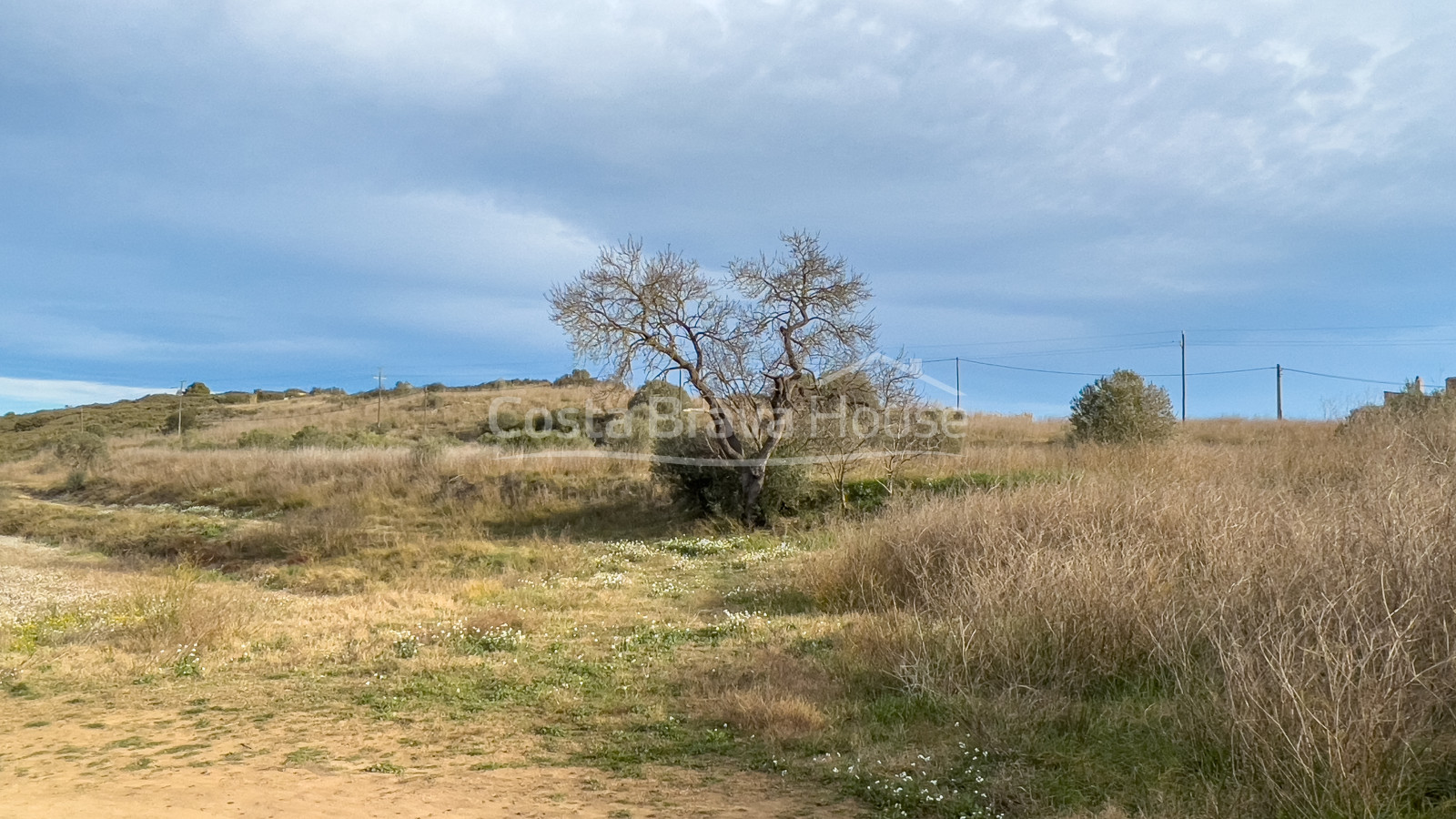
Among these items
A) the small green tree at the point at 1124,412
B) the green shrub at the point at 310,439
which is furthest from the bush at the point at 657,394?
the green shrub at the point at 310,439

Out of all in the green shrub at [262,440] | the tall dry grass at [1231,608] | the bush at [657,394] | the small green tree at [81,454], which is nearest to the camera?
the tall dry grass at [1231,608]

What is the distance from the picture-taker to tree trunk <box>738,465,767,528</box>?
2072 centimetres

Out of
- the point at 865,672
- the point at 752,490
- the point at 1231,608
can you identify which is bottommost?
the point at 865,672

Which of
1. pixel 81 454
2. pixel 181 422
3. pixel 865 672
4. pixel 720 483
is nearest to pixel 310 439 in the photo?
pixel 81 454

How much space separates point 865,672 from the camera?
24.0ft

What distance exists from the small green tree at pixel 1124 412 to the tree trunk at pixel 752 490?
8.49 metres

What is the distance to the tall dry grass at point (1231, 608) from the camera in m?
4.38

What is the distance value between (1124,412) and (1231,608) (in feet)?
58.2

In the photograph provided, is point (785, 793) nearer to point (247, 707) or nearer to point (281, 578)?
point (247, 707)

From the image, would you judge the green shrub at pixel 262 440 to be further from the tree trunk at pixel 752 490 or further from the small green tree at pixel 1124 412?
the small green tree at pixel 1124 412

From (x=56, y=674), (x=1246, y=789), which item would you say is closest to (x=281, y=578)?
(x=56, y=674)

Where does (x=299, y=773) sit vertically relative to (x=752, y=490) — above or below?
below

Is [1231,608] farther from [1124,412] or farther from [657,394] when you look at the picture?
[657,394]

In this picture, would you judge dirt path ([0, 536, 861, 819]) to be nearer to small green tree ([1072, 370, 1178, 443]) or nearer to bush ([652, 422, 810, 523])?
bush ([652, 422, 810, 523])
